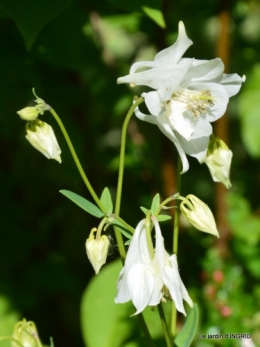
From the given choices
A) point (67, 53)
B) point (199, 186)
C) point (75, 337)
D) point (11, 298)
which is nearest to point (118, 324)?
point (11, 298)

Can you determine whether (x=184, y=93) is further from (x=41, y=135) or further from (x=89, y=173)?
(x=89, y=173)

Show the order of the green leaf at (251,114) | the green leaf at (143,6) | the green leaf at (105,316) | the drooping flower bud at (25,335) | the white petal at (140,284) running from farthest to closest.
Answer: the green leaf at (251,114) < the green leaf at (105,316) < the green leaf at (143,6) < the drooping flower bud at (25,335) < the white petal at (140,284)

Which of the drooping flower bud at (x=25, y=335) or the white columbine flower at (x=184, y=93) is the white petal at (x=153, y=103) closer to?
the white columbine flower at (x=184, y=93)

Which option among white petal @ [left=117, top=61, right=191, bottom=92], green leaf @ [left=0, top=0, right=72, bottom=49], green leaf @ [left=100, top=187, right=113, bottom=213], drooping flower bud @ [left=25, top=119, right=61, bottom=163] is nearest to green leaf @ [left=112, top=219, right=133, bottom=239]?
green leaf @ [left=100, top=187, right=113, bottom=213]

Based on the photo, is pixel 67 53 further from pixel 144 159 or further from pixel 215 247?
pixel 215 247

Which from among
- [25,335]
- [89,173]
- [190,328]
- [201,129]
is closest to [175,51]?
[201,129]

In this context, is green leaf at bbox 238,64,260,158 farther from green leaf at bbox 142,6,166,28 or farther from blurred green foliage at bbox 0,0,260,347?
green leaf at bbox 142,6,166,28

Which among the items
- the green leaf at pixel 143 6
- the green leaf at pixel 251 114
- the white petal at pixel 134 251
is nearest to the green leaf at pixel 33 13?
the green leaf at pixel 143 6
